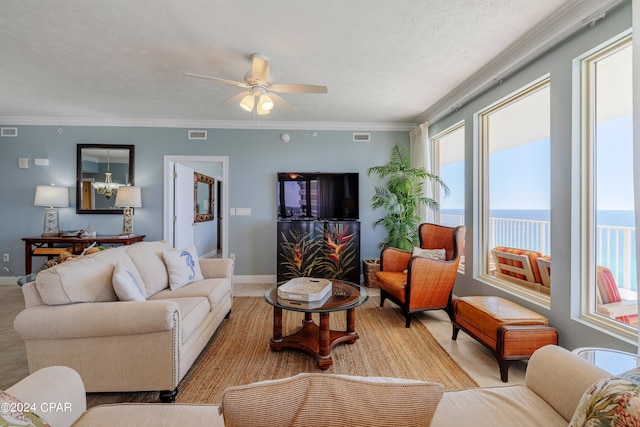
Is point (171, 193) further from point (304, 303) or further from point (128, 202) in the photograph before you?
point (304, 303)

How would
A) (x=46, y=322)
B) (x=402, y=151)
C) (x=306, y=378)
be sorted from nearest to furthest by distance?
(x=306, y=378) → (x=46, y=322) → (x=402, y=151)

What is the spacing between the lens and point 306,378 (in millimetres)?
554

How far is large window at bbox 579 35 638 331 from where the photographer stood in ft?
6.30

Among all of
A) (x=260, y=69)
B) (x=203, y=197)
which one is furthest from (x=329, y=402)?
(x=203, y=197)

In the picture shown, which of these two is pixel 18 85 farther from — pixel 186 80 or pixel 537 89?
pixel 537 89

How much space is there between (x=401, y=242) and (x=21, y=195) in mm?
5830

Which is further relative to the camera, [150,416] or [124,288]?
[124,288]

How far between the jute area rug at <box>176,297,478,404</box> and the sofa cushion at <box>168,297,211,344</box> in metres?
0.34

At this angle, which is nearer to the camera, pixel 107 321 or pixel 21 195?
pixel 107 321

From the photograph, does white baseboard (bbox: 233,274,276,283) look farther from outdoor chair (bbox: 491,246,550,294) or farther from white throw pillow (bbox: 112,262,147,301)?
outdoor chair (bbox: 491,246,550,294)

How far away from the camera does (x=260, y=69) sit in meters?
2.29

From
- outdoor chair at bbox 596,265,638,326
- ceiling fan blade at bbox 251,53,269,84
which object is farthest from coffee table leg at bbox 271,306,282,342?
outdoor chair at bbox 596,265,638,326

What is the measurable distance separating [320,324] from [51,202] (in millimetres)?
4450

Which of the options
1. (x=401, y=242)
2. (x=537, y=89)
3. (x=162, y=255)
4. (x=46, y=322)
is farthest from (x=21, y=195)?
(x=537, y=89)
